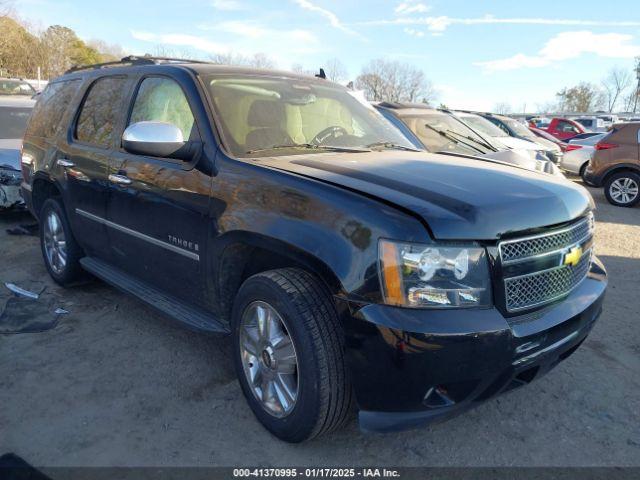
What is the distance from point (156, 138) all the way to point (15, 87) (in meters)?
15.6

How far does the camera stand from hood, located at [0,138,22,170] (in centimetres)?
710

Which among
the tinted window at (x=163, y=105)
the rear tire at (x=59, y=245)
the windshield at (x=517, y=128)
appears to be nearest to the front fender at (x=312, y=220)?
the tinted window at (x=163, y=105)

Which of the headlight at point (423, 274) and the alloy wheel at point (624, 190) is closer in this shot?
the headlight at point (423, 274)

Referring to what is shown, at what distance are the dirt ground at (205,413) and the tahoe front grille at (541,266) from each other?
82 centimetres

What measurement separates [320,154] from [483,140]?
4797 mm

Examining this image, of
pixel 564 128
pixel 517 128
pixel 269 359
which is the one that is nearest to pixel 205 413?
pixel 269 359

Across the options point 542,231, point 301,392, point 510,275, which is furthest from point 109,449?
point 542,231

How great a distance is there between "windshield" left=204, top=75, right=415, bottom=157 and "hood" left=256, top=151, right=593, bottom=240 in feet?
0.87

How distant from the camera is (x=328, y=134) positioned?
348 centimetres

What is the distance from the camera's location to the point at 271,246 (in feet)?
8.27

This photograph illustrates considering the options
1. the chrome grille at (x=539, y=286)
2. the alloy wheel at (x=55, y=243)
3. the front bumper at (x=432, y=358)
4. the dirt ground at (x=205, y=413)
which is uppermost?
the chrome grille at (x=539, y=286)

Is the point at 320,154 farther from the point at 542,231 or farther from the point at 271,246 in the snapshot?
the point at 542,231

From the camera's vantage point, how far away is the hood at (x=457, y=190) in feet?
7.15

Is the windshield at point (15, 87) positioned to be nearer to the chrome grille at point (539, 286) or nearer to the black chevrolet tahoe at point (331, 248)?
the black chevrolet tahoe at point (331, 248)
